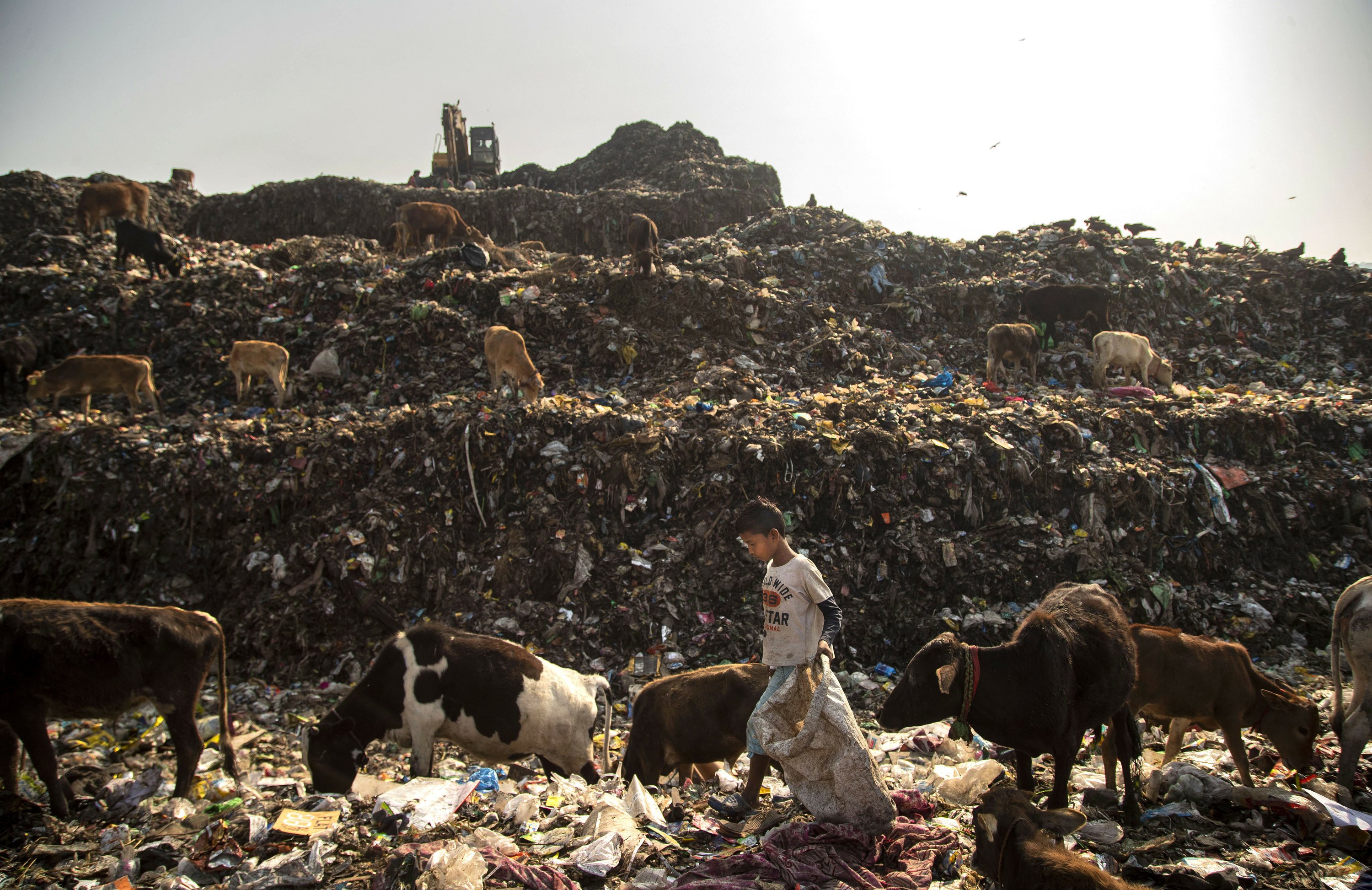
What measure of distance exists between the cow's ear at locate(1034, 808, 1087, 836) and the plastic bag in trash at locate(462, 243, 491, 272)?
40.6ft

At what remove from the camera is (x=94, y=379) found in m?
9.54

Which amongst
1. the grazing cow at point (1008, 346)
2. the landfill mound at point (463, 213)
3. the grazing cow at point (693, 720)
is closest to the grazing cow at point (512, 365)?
the grazing cow at point (693, 720)

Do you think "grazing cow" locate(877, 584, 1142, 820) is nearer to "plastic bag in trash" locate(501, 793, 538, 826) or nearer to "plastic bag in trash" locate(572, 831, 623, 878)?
"plastic bag in trash" locate(572, 831, 623, 878)

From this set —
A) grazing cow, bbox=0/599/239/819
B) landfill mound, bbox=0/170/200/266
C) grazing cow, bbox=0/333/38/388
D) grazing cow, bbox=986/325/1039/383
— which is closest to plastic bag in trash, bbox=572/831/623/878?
grazing cow, bbox=0/599/239/819

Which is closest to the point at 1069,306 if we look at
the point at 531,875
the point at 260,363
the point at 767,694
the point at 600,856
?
the point at 767,694

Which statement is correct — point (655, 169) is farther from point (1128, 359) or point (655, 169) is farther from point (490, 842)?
point (490, 842)

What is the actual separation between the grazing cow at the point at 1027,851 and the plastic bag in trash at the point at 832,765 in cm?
45

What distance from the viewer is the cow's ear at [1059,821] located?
2844 mm

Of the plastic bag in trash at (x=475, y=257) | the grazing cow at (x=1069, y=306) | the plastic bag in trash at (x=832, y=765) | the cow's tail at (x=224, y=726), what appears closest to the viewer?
the plastic bag in trash at (x=832, y=765)

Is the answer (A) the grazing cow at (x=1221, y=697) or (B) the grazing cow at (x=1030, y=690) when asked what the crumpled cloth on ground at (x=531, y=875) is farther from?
(A) the grazing cow at (x=1221, y=697)

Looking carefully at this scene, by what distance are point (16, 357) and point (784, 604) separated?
43.0 ft

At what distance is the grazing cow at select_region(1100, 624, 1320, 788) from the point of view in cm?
444

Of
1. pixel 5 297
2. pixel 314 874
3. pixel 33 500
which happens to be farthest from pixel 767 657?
pixel 5 297

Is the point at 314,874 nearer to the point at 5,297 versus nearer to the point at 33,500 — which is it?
the point at 33,500
